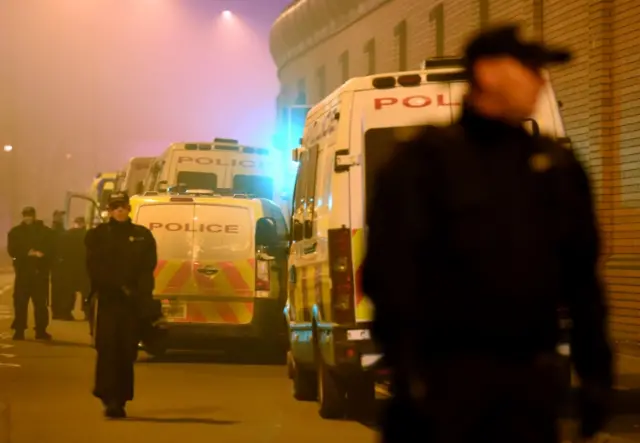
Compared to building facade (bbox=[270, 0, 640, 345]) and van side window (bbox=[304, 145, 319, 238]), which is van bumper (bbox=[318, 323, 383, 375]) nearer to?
van side window (bbox=[304, 145, 319, 238])

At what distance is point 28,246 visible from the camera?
2027cm

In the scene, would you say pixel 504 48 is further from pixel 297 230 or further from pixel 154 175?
pixel 154 175

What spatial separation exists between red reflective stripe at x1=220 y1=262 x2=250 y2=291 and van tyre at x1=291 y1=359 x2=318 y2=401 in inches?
136

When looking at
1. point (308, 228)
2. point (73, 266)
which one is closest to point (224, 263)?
point (308, 228)

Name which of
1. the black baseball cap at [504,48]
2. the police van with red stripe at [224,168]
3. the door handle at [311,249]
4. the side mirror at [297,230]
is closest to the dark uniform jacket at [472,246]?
the black baseball cap at [504,48]

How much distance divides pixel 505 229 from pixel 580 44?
1499 cm

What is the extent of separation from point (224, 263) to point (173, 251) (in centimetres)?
61

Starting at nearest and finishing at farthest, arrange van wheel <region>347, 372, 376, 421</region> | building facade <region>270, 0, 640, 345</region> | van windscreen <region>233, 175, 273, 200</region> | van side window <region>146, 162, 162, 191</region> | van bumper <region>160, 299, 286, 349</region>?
van wheel <region>347, 372, 376, 421</region> < van bumper <region>160, 299, 286, 349</region> < building facade <region>270, 0, 640, 345</region> < van windscreen <region>233, 175, 273, 200</region> < van side window <region>146, 162, 162, 191</region>

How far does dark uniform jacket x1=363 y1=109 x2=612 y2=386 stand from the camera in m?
3.63

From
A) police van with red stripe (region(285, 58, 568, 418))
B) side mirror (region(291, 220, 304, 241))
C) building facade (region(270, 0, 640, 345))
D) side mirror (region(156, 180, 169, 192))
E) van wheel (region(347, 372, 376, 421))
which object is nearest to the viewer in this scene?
police van with red stripe (region(285, 58, 568, 418))

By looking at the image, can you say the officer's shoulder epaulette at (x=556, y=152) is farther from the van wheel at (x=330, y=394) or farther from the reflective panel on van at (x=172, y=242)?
the reflective panel on van at (x=172, y=242)

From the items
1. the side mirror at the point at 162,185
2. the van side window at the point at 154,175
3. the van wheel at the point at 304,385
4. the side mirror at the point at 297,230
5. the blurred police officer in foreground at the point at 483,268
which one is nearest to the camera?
the blurred police officer in foreground at the point at 483,268

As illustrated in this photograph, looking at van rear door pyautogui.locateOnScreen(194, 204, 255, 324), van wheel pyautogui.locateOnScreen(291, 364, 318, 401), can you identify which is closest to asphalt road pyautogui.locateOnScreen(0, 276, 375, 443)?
van wheel pyautogui.locateOnScreen(291, 364, 318, 401)

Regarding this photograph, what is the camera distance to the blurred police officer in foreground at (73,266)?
25.1 metres
